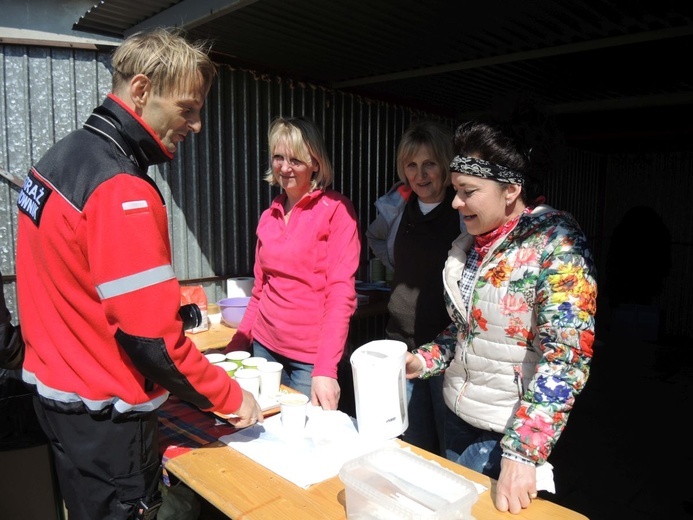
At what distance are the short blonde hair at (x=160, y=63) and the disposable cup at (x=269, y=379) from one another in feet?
3.52

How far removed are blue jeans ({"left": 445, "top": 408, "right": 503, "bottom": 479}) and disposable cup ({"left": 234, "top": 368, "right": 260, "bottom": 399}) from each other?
0.71 metres

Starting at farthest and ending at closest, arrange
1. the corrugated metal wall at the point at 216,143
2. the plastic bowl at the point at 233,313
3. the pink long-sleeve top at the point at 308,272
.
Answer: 1. the plastic bowl at the point at 233,313
2. the corrugated metal wall at the point at 216,143
3. the pink long-sleeve top at the point at 308,272

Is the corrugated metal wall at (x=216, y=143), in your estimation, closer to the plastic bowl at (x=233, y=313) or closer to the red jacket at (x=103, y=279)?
the plastic bowl at (x=233, y=313)

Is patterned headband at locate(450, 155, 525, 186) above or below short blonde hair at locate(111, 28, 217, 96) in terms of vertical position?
below

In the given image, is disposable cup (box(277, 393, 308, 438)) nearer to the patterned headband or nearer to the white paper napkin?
the white paper napkin

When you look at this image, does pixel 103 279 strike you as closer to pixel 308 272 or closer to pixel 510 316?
pixel 510 316

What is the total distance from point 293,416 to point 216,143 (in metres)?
2.54

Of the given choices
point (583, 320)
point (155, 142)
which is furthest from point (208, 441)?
point (583, 320)

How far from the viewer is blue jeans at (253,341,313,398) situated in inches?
96.2

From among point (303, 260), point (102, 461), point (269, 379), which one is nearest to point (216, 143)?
point (303, 260)

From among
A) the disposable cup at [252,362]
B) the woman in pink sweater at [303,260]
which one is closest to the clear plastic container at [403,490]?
the disposable cup at [252,362]

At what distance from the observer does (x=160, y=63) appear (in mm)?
1370

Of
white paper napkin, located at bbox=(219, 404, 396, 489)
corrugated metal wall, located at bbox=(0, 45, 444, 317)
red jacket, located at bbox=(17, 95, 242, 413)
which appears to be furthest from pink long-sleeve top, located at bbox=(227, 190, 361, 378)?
corrugated metal wall, located at bbox=(0, 45, 444, 317)

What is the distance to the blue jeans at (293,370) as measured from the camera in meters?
2.44
